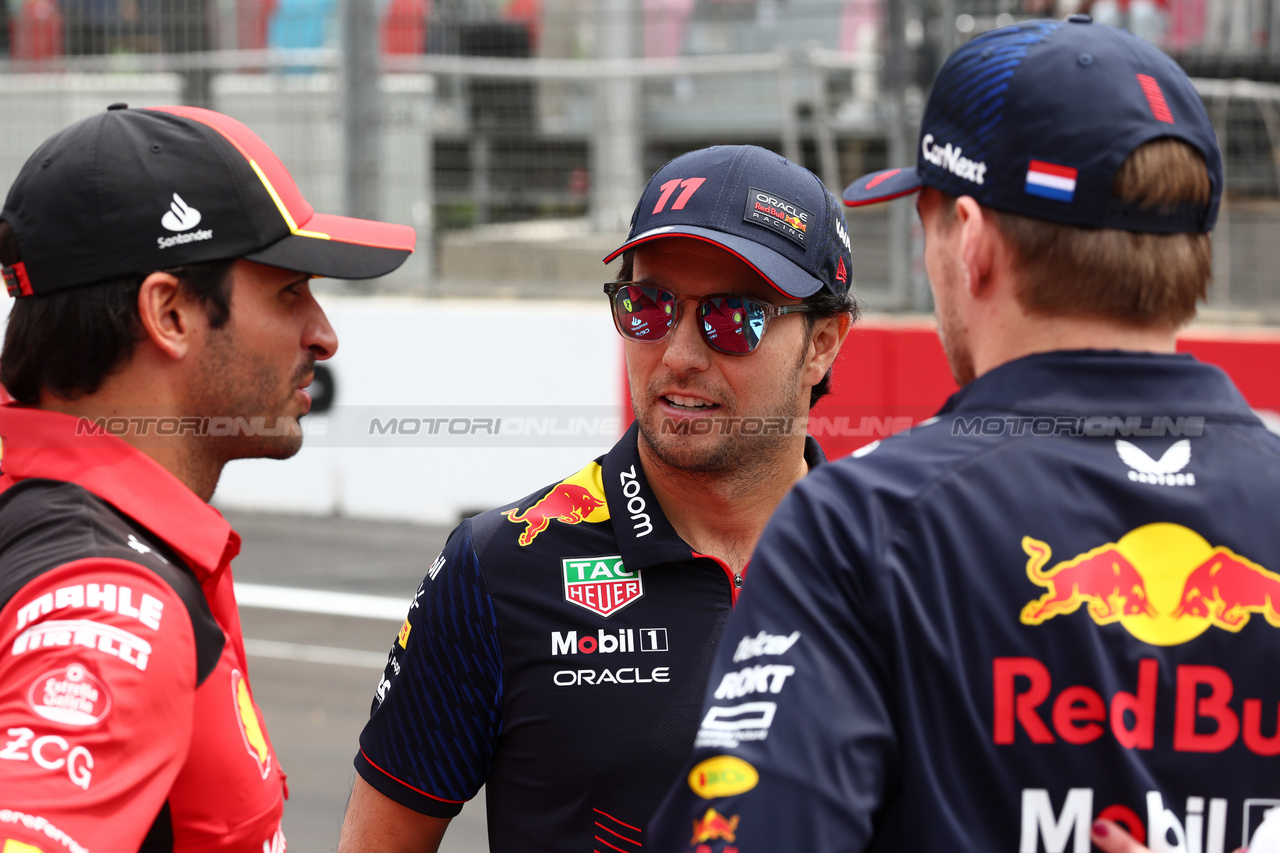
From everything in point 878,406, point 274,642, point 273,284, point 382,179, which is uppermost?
point 273,284

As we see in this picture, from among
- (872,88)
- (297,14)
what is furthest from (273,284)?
(297,14)

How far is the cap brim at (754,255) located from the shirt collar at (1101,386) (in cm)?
93

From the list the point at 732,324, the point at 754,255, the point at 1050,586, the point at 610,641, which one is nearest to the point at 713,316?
the point at 732,324

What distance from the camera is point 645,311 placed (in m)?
2.57

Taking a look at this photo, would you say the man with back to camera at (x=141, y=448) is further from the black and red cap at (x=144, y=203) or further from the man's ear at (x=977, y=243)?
the man's ear at (x=977, y=243)

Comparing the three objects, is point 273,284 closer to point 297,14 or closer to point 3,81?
point 297,14

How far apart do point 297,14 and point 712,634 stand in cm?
898

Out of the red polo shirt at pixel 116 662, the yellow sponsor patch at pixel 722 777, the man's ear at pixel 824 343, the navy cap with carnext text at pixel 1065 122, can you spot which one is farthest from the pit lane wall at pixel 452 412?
the yellow sponsor patch at pixel 722 777

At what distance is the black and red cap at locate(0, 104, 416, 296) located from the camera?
1967 mm

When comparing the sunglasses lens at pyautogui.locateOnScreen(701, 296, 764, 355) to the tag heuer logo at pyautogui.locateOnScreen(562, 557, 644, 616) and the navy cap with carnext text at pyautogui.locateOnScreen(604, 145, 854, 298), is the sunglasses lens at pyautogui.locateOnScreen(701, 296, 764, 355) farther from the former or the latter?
the tag heuer logo at pyautogui.locateOnScreen(562, 557, 644, 616)

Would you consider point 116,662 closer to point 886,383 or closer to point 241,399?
point 241,399

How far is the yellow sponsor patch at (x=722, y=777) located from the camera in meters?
1.38

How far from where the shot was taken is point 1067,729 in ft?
4.56

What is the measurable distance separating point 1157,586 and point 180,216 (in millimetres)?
1437
